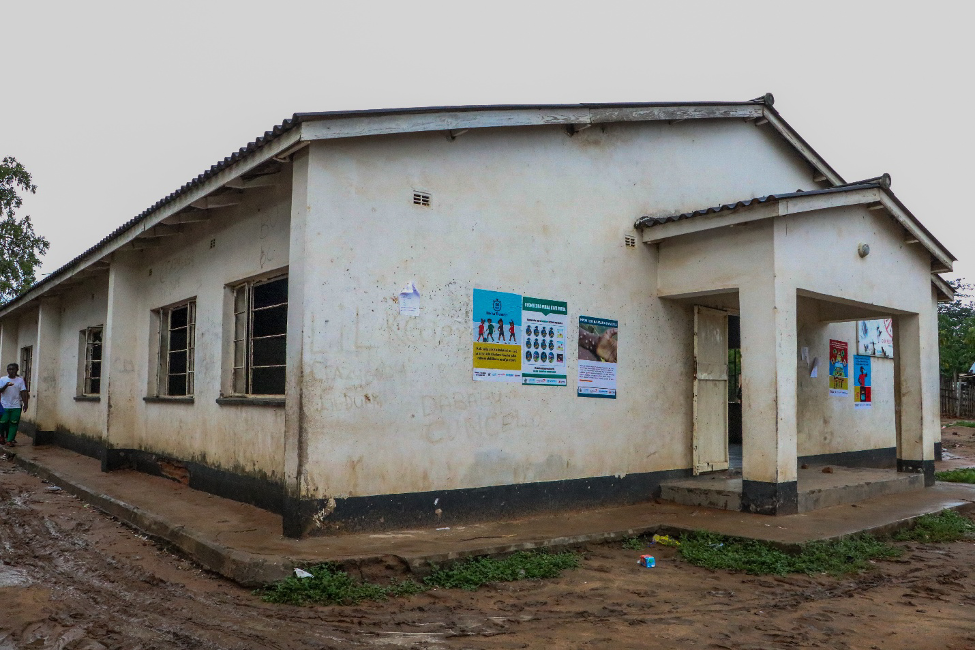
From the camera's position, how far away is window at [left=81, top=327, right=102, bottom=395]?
549 inches

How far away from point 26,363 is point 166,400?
42.1ft

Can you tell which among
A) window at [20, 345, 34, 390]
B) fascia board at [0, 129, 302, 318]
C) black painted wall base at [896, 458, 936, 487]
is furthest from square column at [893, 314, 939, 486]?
window at [20, 345, 34, 390]

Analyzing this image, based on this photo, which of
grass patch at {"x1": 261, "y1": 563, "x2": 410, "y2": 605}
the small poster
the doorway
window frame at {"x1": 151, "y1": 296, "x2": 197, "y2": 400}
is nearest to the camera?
grass patch at {"x1": 261, "y1": 563, "x2": 410, "y2": 605}

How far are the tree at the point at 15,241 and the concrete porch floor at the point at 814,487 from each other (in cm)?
2605

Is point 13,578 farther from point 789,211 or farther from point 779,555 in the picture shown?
point 789,211

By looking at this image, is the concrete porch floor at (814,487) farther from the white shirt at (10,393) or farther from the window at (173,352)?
the white shirt at (10,393)

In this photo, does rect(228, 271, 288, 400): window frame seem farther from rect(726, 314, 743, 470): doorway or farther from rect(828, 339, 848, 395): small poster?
rect(828, 339, 848, 395): small poster

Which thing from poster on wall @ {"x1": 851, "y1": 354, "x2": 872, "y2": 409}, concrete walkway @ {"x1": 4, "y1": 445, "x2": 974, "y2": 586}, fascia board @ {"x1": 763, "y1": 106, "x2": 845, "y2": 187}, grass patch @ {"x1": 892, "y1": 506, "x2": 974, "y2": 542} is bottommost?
grass patch @ {"x1": 892, "y1": 506, "x2": 974, "y2": 542}

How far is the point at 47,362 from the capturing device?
16.0m

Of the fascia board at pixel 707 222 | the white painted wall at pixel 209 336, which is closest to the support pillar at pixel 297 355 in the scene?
the white painted wall at pixel 209 336

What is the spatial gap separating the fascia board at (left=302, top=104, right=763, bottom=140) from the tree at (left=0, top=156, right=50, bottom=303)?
25188mm

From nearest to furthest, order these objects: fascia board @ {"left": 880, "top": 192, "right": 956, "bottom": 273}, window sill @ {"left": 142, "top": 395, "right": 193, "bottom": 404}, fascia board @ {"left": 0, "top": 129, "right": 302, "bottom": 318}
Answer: fascia board @ {"left": 0, "top": 129, "right": 302, "bottom": 318}, fascia board @ {"left": 880, "top": 192, "right": 956, "bottom": 273}, window sill @ {"left": 142, "top": 395, "right": 193, "bottom": 404}

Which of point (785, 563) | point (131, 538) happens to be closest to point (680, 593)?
point (785, 563)

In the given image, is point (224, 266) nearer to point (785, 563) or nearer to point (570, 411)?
point (570, 411)
